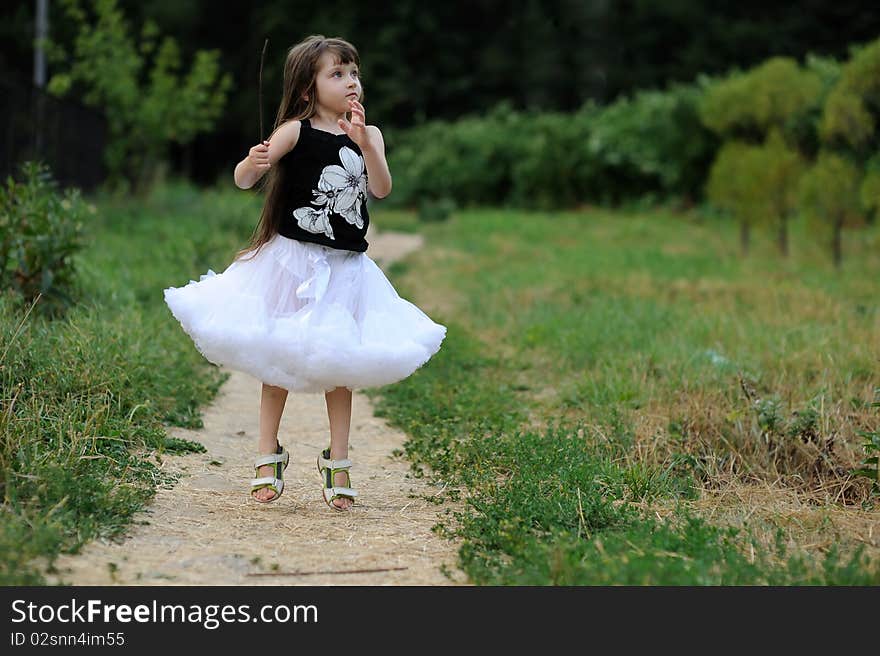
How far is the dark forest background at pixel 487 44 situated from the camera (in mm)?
34469

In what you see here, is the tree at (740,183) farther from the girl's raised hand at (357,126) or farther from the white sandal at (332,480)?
the white sandal at (332,480)

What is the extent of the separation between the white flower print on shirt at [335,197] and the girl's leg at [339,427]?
64 cm

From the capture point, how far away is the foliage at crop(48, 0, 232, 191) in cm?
1675

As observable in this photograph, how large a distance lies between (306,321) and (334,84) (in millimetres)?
964

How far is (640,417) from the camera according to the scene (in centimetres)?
561

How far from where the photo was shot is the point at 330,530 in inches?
166

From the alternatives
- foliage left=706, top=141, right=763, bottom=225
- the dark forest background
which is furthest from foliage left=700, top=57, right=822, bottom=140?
the dark forest background

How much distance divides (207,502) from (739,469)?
238 centimetres

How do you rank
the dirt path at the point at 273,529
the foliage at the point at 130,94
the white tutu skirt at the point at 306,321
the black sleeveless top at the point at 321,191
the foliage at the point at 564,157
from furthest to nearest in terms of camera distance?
the foliage at the point at 564,157
the foliage at the point at 130,94
the black sleeveless top at the point at 321,191
the white tutu skirt at the point at 306,321
the dirt path at the point at 273,529

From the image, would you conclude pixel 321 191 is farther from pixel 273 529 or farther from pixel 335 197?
pixel 273 529

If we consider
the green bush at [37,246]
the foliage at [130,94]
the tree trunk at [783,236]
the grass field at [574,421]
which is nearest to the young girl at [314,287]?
the grass field at [574,421]

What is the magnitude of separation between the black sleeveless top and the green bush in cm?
259

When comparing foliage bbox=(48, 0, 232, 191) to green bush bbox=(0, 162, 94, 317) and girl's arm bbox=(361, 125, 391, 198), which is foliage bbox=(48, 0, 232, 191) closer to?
green bush bbox=(0, 162, 94, 317)

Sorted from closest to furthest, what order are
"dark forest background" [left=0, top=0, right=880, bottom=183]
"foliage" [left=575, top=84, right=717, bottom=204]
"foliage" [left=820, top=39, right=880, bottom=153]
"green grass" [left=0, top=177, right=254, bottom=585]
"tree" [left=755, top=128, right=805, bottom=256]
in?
"green grass" [left=0, top=177, right=254, bottom=585] → "foliage" [left=820, top=39, right=880, bottom=153] → "tree" [left=755, top=128, right=805, bottom=256] → "foliage" [left=575, top=84, right=717, bottom=204] → "dark forest background" [left=0, top=0, right=880, bottom=183]
